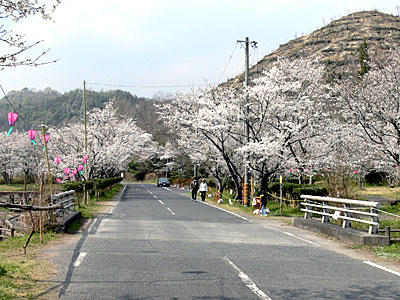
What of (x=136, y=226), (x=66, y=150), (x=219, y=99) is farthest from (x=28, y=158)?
(x=136, y=226)

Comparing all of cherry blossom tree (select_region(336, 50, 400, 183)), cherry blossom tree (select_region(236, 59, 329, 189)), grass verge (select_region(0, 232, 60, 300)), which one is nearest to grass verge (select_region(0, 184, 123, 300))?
grass verge (select_region(0, 232, 60, 300))

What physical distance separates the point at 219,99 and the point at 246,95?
3796mm

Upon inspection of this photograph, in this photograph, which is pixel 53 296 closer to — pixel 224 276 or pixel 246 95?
pixel 224 276

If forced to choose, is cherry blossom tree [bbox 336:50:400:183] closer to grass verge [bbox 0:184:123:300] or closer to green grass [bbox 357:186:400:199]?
green grass [bbox 357:186:400:199]

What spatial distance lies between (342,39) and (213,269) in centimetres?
14450

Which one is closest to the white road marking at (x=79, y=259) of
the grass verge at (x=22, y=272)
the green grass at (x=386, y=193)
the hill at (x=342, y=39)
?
the grass verge at (x=22, y=272)

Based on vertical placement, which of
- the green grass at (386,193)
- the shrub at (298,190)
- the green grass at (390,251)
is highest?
the shrub at (298,190)

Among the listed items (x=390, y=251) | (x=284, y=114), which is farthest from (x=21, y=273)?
(x=284, y=114)

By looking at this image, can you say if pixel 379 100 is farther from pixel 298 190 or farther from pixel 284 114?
pixel 298 190

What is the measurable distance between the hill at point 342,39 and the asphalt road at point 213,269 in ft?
333

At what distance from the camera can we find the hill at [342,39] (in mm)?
117431

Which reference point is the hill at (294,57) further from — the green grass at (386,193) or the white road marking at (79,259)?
the white road marking at (79,259)

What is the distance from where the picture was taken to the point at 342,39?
13888 cm

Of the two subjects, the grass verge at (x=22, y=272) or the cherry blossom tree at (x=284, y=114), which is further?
the cherry blossom tree at (x=284, y=114)
